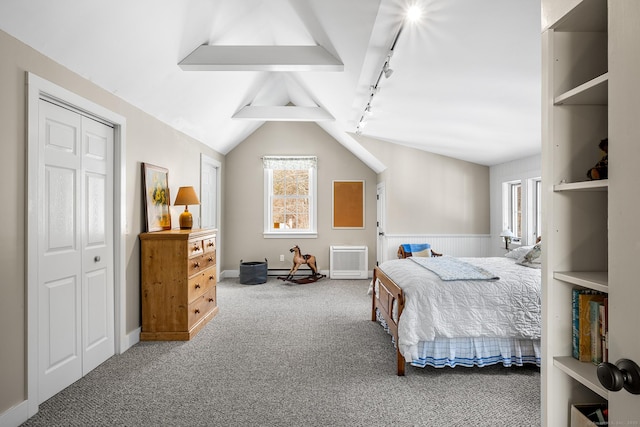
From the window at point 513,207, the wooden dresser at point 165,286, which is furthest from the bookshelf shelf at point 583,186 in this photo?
the window at point 513,207

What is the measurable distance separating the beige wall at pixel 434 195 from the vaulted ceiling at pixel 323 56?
3.07 feet

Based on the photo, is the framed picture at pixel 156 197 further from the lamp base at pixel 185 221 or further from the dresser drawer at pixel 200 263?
the dresser drawer at pixel 200 263

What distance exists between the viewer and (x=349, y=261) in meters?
6.65

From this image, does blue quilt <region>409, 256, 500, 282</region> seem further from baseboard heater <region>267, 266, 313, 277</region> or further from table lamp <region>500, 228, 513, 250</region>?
baseboard heater <region>267, 266, 313, 277</region>

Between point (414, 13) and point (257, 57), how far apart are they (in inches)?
63.9

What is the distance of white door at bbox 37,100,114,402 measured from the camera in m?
2.35

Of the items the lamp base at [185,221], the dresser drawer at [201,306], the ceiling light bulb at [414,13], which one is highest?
the ceiling light bulb at [414,13]

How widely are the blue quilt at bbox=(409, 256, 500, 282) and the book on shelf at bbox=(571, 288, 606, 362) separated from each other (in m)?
1.62

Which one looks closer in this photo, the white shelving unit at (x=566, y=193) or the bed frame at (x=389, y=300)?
the white shelving unit at (x=566, y=193)

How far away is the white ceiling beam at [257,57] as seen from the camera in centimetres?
343

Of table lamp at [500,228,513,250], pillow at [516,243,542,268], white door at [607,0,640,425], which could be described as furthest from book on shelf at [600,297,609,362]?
table lamp at [500,228,513,250]

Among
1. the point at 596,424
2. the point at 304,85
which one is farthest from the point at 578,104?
the point at 304,85

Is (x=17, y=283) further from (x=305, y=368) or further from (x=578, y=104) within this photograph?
(x=578, y=104)

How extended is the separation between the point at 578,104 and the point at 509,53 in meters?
1.62
